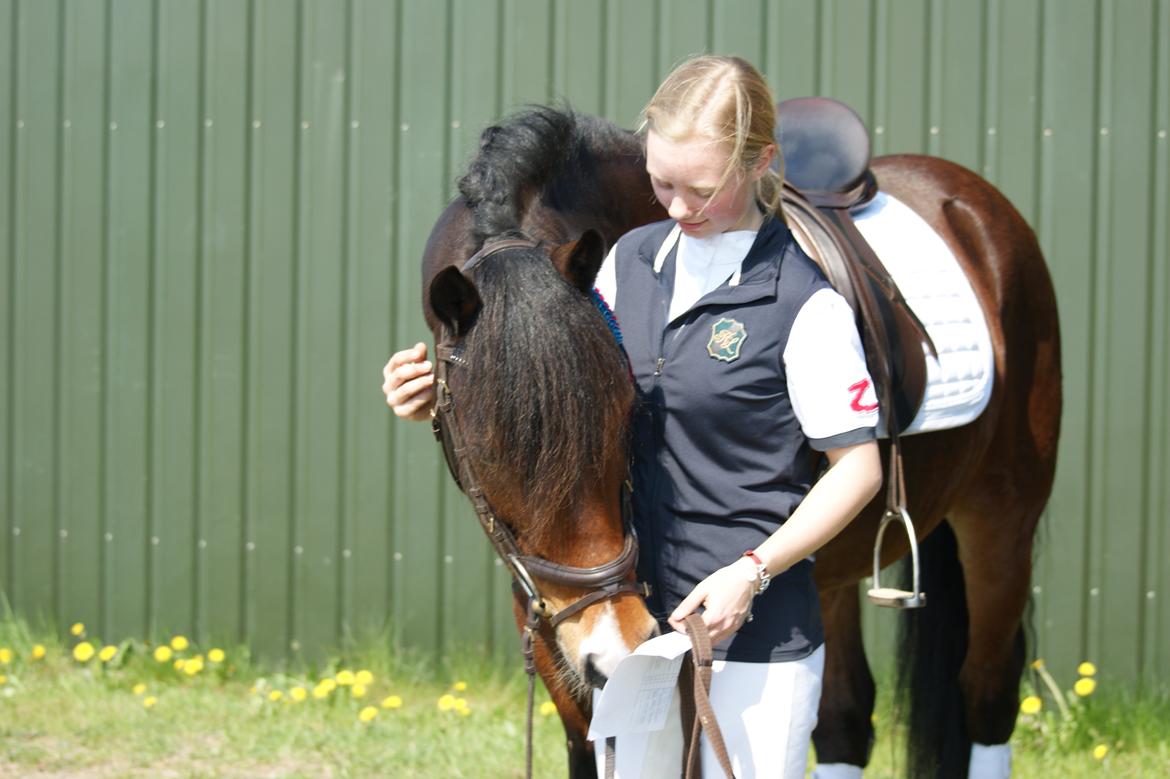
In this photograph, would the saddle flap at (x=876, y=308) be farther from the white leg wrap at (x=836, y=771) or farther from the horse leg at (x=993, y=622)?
the white leg wrap at (x=836, y=771)

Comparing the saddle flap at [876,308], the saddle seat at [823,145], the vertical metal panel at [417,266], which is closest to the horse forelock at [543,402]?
the saddle flap at [876,308]

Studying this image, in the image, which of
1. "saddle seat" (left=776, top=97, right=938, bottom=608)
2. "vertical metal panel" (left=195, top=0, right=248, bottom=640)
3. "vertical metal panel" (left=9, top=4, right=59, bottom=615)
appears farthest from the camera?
"vertical metal panel" (left=9, top=4, right=59, bottom=615)

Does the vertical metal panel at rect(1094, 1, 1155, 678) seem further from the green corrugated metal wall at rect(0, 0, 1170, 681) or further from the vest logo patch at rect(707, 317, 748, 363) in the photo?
the vest logo patch at rect(707, 317, 748, 363)

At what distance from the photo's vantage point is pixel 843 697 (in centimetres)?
320

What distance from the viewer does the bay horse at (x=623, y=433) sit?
1.74 m

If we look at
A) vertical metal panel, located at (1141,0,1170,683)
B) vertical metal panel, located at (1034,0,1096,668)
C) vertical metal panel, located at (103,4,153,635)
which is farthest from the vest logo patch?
vertical metal panel, located at (103,4,153,635)

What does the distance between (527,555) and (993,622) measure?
192 cm

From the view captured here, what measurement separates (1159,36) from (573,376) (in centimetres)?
328

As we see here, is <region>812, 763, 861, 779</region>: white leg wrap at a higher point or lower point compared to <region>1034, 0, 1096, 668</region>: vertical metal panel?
lower

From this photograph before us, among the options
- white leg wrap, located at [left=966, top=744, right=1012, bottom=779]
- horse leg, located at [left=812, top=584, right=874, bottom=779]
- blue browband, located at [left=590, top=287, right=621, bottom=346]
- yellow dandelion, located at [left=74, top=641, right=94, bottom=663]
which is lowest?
yellow dandelion, located at [left=74, top=641, right=94, bottom=663]

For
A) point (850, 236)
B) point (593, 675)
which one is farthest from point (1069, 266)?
point (593, 675)

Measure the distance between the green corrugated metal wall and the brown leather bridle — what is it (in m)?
2.47

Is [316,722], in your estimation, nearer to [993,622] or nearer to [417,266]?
[417,266]

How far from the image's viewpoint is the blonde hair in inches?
66.1
